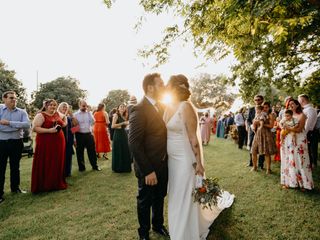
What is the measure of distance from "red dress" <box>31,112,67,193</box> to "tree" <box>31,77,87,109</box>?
4504 cm

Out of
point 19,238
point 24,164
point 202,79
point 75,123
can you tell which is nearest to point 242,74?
point 75,123

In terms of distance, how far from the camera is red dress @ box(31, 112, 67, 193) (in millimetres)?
6355

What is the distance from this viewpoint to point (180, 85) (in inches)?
136

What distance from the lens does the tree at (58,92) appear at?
50469mm

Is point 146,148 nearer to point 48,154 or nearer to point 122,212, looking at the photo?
Answer: point 122,212

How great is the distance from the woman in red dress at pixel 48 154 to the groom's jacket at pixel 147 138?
3.71 meters

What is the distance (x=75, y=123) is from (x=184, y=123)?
19.1 feet

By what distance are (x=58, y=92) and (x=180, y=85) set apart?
2067 inches

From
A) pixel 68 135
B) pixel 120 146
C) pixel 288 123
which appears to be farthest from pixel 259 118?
pixel 68 135

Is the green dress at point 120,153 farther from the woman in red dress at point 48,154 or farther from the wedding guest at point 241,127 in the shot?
the wedding guest at point 241,127

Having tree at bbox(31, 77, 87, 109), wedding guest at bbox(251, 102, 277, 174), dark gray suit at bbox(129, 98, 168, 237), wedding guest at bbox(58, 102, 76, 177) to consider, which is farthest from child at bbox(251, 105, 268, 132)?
tree at bbox(31, 77, 87, 109)

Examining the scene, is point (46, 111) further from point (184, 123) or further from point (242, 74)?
point (242, 74)

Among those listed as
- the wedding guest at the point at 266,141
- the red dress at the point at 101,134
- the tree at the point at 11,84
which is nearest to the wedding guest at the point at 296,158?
the wedding guest at the point at 266,141

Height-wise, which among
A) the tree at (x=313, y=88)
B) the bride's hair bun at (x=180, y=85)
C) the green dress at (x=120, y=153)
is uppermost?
the tree at (x=313, y=88)
